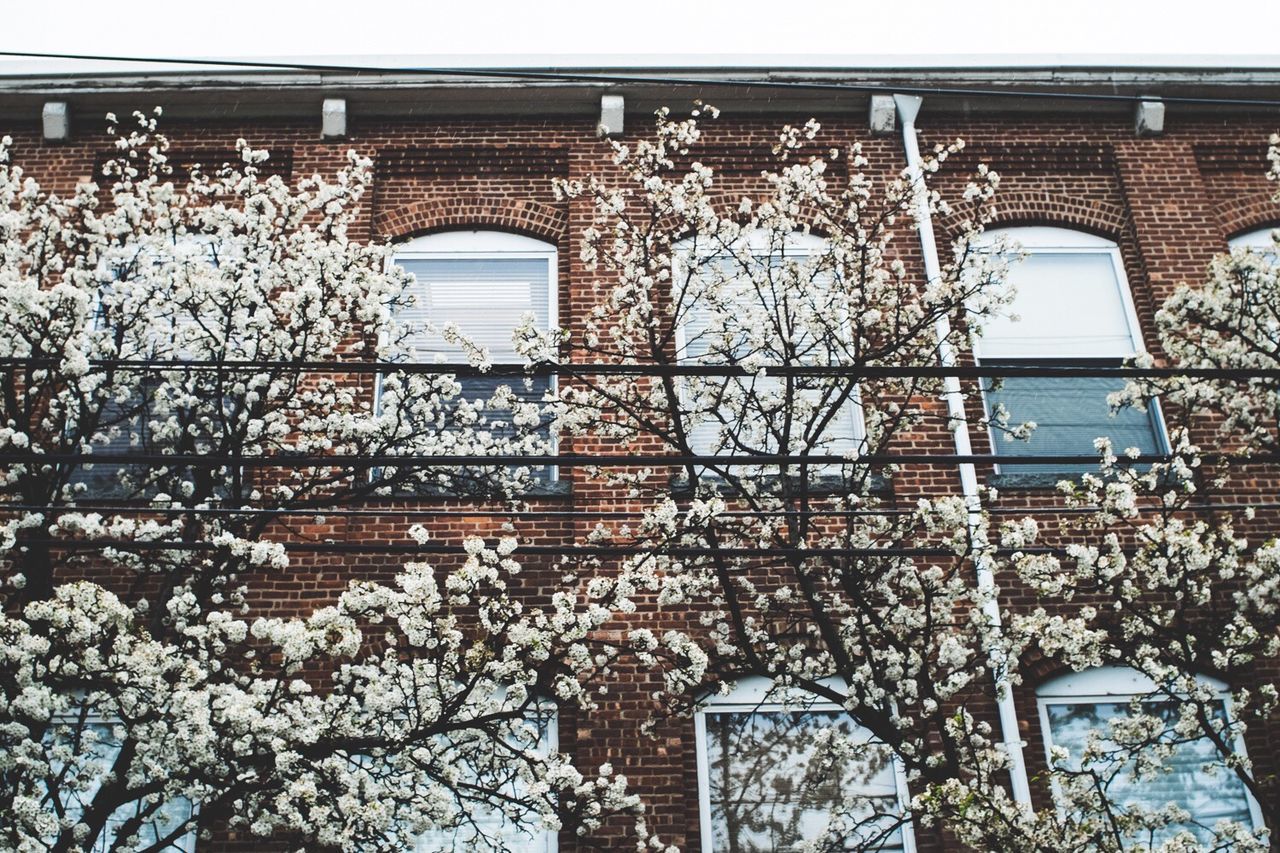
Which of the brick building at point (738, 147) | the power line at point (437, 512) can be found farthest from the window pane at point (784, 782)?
the brick building at point (738, 147)

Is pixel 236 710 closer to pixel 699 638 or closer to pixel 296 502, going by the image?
pixel 296 502

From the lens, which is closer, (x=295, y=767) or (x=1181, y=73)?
(x=295, y=767)

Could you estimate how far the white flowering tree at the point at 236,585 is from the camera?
24.2 feet

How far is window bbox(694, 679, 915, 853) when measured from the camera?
965 centimetres

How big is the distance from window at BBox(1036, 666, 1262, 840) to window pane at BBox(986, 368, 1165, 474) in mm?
2008

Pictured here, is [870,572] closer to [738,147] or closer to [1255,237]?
[738,147]

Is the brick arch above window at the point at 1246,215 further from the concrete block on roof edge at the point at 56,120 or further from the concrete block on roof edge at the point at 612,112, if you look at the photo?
the concrete block on roof edge at the point at 56,120

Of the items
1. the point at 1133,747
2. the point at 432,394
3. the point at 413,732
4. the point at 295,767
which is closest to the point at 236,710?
the point at 295,767

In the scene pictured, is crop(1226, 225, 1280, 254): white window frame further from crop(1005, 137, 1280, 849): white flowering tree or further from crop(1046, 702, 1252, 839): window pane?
crop(1046, 702, 1252, 839): window pane

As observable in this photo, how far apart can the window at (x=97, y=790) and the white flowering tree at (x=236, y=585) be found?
0.03 metres

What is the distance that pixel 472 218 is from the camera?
40.6 feet

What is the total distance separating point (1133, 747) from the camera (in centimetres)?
765

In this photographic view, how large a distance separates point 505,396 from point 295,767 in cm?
318

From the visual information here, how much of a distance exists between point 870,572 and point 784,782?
7.59ft
